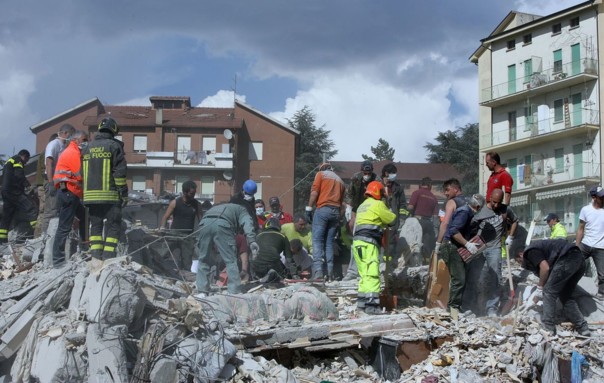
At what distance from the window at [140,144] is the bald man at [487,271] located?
3927cm

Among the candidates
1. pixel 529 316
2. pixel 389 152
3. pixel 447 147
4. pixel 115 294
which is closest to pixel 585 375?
pixel 529 316

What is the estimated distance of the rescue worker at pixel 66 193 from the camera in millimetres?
9445

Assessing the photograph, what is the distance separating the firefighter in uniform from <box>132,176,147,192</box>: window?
3603cm

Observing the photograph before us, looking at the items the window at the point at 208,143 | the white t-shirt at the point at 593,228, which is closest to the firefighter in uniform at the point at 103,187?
Answer: the white t-shirt at the point at 593,228

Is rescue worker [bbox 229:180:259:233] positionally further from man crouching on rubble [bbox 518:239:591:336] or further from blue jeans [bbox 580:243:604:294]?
blue jeans [bbox 580:243:604:294]

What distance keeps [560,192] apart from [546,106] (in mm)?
5611

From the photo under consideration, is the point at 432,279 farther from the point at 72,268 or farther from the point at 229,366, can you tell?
the point at 72,268

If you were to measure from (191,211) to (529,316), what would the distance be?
5502mm

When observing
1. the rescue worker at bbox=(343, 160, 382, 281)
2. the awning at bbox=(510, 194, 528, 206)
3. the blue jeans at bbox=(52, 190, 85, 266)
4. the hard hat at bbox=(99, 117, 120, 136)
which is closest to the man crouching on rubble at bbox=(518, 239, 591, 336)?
the rescue worker at bbox=(343, 160, 382, 281)

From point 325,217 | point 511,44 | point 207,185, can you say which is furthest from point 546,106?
point 325,217

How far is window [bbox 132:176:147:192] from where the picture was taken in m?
44.3

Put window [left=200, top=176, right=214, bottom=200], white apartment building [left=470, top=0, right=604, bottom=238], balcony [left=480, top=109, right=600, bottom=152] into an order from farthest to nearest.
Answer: window [left=200, top=176, right=214, bottom=200]
white apartment building [left=470, top=0, right=604, bottom=238]
balcony [left=480, top=109, right=600, bottom=152]

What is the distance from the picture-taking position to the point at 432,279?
32.5 ft

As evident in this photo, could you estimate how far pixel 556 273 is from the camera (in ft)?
29.0
